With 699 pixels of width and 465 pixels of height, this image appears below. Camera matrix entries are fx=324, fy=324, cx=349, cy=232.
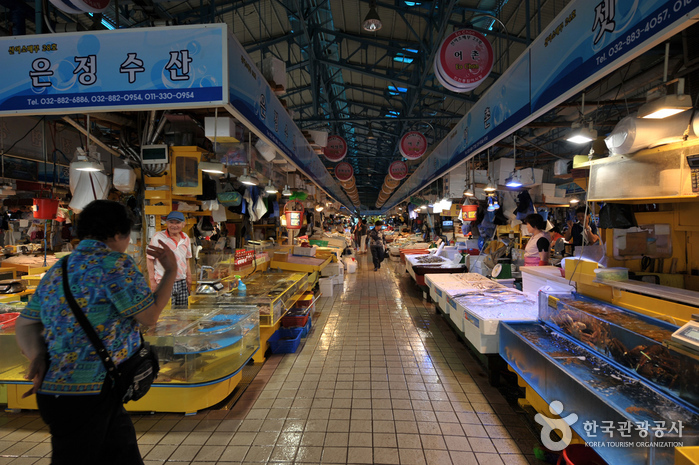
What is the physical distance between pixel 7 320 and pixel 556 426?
543 centimetres

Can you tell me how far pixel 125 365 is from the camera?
69.2 inches

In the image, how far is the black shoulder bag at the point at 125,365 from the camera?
163cm

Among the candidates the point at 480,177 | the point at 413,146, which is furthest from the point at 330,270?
the point at 480,177

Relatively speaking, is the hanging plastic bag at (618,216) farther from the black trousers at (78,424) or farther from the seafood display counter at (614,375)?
the black trousers at (78,424)

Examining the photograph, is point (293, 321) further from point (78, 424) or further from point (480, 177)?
point (480, 177)

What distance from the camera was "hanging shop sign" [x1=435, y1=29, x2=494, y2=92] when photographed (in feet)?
13.1

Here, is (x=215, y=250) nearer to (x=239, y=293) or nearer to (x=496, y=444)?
(x=239, y=293)

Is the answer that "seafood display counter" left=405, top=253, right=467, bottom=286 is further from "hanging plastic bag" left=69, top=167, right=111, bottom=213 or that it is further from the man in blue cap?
"hanging plastic bag" left=69, top=167, right=111, bottom=213

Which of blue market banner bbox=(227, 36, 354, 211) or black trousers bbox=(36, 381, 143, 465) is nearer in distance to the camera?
black trousers bbox=(36, 381, 143, 465)

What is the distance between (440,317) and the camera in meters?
6.87

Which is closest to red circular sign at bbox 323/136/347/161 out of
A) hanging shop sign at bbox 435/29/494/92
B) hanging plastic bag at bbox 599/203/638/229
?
hanging shop sign at bbox 435/29/494/92

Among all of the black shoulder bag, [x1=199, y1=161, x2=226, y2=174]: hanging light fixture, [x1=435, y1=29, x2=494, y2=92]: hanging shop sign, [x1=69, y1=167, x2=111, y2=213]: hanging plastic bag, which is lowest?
the black shoulder bag

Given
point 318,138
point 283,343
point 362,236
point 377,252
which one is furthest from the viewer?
point 362,236

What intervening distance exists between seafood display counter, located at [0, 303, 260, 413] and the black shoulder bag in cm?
134
